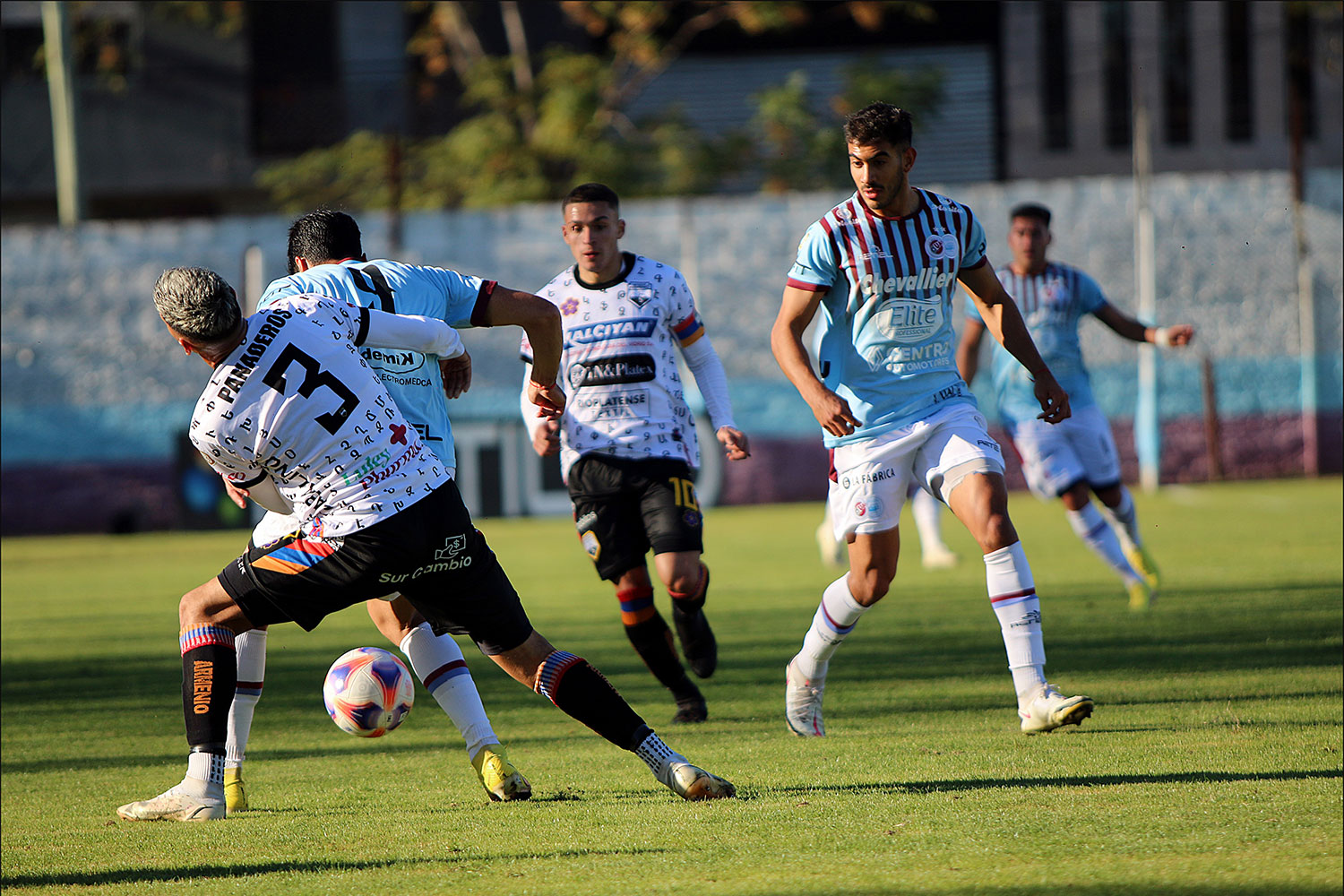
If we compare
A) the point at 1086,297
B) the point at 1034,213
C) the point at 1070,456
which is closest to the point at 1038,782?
the point at 1070,456

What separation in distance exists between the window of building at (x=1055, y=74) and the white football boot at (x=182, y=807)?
27.2 m

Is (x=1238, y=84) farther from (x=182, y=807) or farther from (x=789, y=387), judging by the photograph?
(x=182, y=807)

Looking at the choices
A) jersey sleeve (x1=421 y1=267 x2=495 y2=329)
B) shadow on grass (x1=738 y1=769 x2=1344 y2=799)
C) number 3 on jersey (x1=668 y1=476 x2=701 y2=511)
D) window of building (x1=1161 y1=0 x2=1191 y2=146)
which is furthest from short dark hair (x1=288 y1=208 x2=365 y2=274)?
window of building (x1=1161 y1=0 x2=1191 y2=146)

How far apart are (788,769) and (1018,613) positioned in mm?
1041

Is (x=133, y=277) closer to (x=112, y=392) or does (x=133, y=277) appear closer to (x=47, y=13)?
(x=112, y=392)

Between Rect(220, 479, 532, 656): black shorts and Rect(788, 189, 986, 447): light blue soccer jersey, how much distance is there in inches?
63.8

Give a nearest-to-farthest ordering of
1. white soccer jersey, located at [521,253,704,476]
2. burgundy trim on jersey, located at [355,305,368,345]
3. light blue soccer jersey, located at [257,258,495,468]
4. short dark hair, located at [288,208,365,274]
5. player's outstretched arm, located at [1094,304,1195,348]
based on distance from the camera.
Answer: burgundy trim on jersey, located at [355,305,368,345]
light blue soccer jersey, located at [257,258,495,468]
short dark hair, located at [288,208,365,274]
white soccer jersey, located at [521,253,704,476]
player's outstretched arm, located at [1094,304,1195,348]

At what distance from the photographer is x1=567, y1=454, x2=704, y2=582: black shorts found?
6648 millimetres

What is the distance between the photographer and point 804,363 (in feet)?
18.4

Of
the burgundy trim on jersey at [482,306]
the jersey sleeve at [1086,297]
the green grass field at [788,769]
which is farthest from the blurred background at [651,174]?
the burgundy trim on jersey at [482,306]

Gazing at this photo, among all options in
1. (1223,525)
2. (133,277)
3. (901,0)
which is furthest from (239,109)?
(1223,525)

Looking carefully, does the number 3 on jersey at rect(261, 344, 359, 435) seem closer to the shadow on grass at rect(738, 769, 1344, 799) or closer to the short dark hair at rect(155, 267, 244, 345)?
the short dark hair at rect(155, 267, 244, 345)

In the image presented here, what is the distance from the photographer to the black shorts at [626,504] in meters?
6.65

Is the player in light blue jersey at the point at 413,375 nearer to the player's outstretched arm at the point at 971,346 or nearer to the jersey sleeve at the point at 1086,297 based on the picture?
the player's outstretched arm at the point at 971,346
